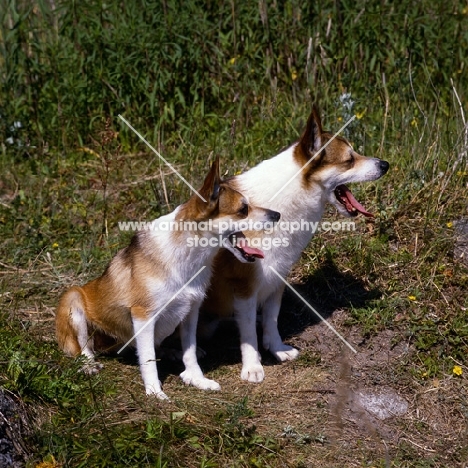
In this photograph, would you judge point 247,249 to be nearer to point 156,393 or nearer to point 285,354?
point 285,354

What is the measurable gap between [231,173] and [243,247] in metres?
2.07

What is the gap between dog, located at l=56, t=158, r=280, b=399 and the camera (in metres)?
5.45

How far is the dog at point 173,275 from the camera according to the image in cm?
545

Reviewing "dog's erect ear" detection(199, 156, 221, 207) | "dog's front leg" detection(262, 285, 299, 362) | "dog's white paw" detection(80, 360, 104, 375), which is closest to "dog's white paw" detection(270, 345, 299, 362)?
"dog's front leg" detection(262, 285, 299, 362)

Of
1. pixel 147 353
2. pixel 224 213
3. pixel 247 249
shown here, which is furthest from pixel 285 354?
pixel 224 213

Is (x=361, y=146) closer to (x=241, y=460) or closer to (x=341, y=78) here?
(x=341, y=78)

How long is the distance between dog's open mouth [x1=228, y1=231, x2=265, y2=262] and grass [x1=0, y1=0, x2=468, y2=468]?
2.98 feet

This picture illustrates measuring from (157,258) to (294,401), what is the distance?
1292mm

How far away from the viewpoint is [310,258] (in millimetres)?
6898

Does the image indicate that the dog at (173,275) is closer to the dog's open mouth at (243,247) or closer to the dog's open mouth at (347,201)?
the dog's open mouth at (243,247)

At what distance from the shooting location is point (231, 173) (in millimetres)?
7613

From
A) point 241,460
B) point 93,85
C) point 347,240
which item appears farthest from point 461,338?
point 93,85

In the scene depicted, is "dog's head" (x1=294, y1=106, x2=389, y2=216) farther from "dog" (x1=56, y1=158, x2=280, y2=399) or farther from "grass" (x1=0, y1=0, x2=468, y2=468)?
"grass" (x1=0, y1=0, x2=468, y2=468)

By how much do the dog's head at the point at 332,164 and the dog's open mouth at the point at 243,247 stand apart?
594mm
